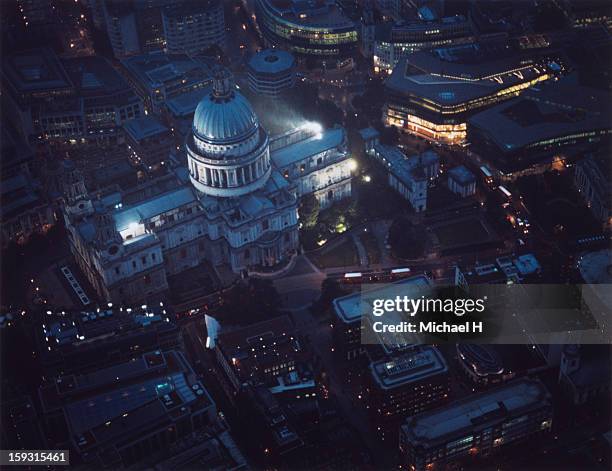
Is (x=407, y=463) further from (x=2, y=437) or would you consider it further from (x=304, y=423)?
(x=2, y=437)

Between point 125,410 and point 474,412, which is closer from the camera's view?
point 474,412

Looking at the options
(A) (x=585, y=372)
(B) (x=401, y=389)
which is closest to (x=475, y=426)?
(B) (x=401, y=389)

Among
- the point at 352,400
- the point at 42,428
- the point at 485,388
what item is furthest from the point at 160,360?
the point at 485,388

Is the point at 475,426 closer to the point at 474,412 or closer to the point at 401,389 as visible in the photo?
the point at 474,412

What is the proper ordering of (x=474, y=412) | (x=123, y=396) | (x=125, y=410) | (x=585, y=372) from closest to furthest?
(x=474, y=412) < (x=125, y=410) < (x=123, y=396) < (x=585, y=372)

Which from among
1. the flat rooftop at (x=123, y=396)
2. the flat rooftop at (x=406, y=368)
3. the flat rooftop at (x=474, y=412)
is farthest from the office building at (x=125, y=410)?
the flat rooftop at (x=474, y=412)

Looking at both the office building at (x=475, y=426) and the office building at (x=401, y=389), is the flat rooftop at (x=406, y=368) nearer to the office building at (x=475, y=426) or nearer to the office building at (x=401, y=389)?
the office building at (x=401, y=389)
